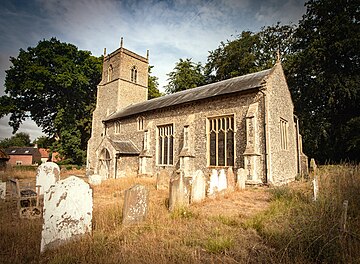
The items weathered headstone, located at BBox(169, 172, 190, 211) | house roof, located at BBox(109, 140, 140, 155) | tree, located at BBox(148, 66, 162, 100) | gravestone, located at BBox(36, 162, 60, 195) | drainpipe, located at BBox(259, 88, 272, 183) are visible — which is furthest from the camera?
tree, located at BBox(148, 66, 162, 100)

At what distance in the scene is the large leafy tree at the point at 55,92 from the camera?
88.6ft

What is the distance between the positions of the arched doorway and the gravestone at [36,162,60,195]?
10432mm

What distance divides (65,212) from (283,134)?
13555 mm

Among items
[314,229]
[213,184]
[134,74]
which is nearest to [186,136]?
[213,184]

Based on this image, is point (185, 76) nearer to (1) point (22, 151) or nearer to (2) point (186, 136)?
(2) point (186, 136)

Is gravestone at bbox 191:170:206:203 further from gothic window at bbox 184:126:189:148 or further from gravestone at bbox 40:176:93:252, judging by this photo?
gothic window at bbox 184:126:189:148

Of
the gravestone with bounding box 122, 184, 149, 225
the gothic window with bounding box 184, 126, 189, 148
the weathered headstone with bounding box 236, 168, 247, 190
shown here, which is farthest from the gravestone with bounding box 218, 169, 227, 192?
the gothic window with bounding box 184, 126, 189, 148

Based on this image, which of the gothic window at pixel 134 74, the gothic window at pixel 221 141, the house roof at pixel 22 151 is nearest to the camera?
the gothic window at pixel 221 141

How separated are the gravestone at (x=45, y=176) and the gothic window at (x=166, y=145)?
350 inches

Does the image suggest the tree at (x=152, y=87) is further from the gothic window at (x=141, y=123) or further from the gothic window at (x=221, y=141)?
the gothic window at (x=221, y=141)

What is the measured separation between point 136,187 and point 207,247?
222cm

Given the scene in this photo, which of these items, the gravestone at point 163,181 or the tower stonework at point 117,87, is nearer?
the gravestone at point 163,181

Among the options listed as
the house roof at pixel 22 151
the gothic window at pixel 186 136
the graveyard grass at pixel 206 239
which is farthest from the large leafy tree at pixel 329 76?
the house roof at pixel 22 151

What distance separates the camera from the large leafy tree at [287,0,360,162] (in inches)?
682
